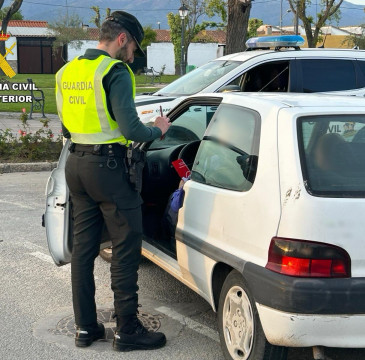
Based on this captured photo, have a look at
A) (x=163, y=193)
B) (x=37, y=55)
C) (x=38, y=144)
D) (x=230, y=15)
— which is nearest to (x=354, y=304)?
(x=163, y=193)

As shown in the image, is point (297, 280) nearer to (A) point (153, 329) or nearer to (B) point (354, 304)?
(B) point (354, 304)

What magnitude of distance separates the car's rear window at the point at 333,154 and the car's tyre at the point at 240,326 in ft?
2.26

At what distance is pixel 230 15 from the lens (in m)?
13.7

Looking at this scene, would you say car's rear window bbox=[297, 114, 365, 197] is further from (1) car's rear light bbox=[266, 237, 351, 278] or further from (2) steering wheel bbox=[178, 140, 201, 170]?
(2) steering wheel bbox=[178, 140, 201, 170]

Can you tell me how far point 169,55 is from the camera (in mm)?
60219

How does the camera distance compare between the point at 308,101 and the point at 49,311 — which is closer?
the point at 308,101

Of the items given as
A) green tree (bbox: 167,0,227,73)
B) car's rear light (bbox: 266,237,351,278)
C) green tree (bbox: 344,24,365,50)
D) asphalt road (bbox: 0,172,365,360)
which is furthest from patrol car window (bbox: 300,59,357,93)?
green tree (bbox: 344,24,365,50)

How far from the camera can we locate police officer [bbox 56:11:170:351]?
149 inches

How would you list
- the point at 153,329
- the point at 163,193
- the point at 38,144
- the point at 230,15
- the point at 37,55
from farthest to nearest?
1. the point at 37,55
2. the point at 230,15
3. the point at 38,144
4. the point at 163,193
5. the point at 153,329

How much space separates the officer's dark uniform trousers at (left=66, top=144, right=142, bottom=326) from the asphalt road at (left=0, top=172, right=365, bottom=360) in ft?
0.99

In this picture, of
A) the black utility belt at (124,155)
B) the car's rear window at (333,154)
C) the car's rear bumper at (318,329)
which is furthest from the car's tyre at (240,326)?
the black utility belt at (124,155)

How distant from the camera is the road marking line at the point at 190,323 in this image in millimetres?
4352

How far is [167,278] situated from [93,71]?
7.48 feet

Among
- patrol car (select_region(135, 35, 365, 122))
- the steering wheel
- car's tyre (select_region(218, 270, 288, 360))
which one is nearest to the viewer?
car's tyre (select_region(218, 270, 288, 360))
